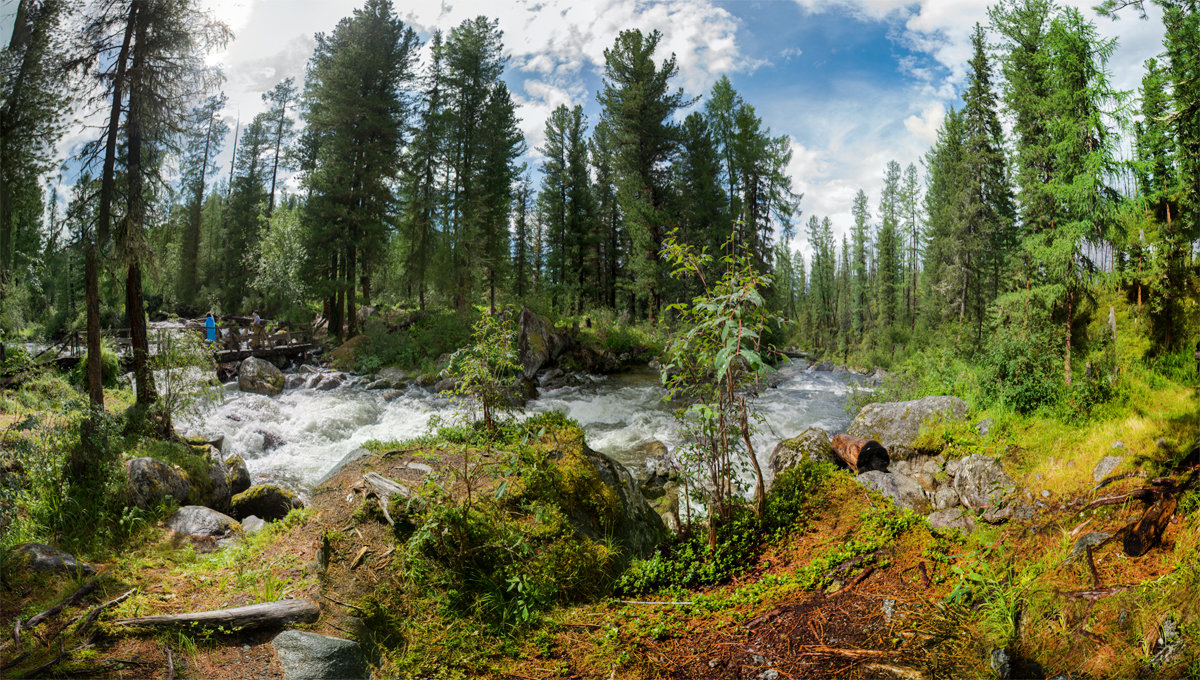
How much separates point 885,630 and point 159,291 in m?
13.3

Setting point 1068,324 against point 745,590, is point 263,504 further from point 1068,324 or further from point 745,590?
point 1068,324

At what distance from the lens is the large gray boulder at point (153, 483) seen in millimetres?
6945

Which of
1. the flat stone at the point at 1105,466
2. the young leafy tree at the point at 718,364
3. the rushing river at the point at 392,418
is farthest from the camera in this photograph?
the rushing river at the point at 392,418

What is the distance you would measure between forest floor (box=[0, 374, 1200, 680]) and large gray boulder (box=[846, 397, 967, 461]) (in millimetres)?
3187

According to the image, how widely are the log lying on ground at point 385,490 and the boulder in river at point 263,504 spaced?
4049mm

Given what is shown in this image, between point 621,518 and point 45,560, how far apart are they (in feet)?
18.0

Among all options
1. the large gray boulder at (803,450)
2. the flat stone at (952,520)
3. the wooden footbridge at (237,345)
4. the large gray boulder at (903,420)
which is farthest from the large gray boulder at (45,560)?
the wooden footbridge at (237,345)

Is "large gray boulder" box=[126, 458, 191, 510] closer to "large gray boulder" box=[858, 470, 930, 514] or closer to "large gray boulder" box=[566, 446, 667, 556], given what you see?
"large gray boulder" box=[566, 446, 667, 556]

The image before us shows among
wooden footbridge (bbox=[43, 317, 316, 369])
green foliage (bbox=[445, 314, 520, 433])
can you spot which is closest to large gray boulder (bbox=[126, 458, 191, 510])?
green foliage (bbox=[445, 314, 520, 433])

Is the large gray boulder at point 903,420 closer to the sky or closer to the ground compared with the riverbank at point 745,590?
closer to the sky

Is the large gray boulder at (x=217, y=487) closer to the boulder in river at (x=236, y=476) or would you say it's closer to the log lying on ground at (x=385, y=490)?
the boulder in river at (x=236, y=476)

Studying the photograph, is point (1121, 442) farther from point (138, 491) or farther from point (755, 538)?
point (138, 491)

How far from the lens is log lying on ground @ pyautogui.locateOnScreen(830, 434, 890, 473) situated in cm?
825

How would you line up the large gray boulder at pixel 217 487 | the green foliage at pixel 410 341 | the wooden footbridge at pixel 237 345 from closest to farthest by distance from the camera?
the large gray boulder at pixel 217 487
the wooden footbridge at pixel 237 345
the green foliage at pixel 410 341
